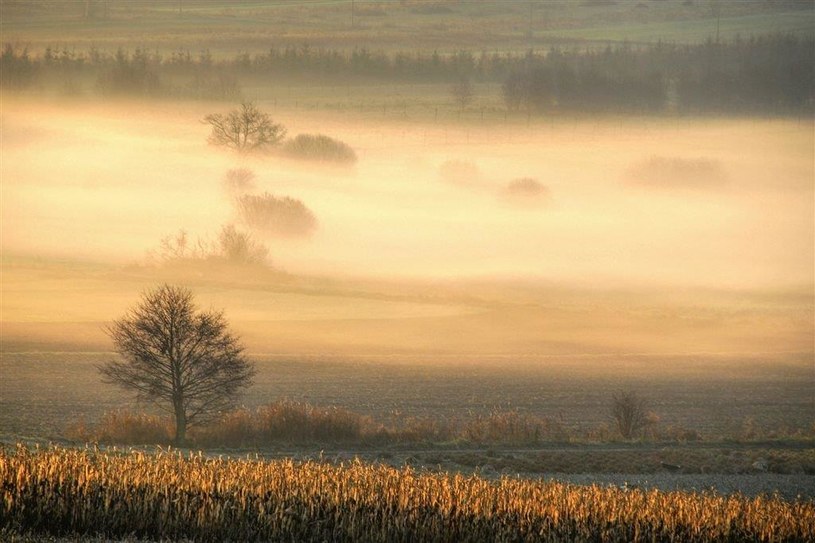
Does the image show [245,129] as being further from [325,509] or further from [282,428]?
[325,509]

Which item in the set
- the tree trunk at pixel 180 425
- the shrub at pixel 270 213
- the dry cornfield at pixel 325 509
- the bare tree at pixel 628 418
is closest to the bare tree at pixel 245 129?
the shrub at pixel 270 213

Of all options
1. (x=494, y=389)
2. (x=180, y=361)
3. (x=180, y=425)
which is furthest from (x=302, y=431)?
(x=494, y=389)

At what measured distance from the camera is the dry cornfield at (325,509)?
92.0ft

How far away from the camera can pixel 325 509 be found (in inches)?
1165

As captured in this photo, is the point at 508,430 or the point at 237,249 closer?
the point at 508,430

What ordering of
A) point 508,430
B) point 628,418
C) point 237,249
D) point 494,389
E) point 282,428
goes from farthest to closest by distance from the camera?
point 237,249
point 494,389
point 628,418
point 508,430
point 282,428

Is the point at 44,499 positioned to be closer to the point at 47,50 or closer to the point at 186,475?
the point at 186,475

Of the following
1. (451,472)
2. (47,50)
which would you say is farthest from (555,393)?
(47,50)

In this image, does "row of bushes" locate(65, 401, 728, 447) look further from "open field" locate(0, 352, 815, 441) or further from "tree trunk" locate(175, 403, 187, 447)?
"open field" locate(0, 352, 815, 441)

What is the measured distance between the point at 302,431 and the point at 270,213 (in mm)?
99107

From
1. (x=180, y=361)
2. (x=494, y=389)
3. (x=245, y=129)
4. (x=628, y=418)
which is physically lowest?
(x=628, y=418)

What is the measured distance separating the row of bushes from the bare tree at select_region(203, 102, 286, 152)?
299ft

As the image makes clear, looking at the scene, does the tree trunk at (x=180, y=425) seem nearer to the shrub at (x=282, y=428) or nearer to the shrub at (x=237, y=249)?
the shrub at (x=282, y=428)

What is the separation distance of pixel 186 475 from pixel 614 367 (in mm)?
74396
